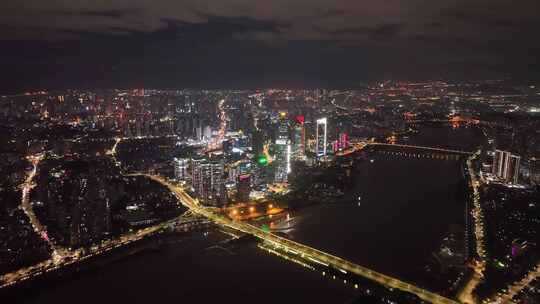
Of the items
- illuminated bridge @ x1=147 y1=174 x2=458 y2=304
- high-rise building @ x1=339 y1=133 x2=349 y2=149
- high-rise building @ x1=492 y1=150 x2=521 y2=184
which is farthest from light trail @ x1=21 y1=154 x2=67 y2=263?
high-rise building @ x1=492 y1=150 x2=521 y2=184

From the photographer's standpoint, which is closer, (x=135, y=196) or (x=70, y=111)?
(x=135, y=196)

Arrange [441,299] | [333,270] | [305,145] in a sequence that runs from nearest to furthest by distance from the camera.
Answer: [441,299] → [333,270] → [305,145]

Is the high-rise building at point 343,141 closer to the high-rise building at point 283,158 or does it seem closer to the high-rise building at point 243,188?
the high-rise building at point 283,158

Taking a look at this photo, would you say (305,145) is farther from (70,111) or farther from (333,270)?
(70,111)

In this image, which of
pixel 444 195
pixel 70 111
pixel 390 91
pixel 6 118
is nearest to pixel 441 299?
pixel 444 195

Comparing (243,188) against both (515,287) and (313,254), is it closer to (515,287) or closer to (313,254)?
(313,254)

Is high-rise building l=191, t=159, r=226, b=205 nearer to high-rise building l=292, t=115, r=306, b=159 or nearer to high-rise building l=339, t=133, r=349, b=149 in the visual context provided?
high-rise building l=292, t=115, r=306, b=159

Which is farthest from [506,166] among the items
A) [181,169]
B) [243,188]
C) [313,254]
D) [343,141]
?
[181,169]
